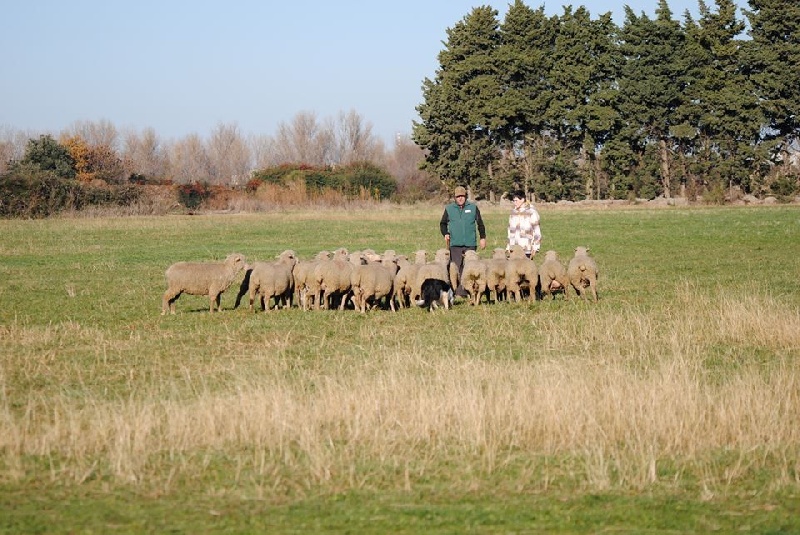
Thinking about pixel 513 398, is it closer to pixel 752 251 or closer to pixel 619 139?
pixel 752 251

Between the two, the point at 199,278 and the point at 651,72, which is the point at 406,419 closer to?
the point at 199,278

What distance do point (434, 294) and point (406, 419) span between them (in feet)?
29.6

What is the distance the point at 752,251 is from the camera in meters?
34.0

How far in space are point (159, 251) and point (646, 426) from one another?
98.6 ft

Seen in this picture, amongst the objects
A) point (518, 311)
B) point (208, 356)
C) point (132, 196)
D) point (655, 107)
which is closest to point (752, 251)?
point (518, 311)

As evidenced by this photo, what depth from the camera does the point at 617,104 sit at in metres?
76.1

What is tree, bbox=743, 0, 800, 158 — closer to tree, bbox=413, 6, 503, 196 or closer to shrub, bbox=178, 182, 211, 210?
tree, bbox=413, 6, 503, 196

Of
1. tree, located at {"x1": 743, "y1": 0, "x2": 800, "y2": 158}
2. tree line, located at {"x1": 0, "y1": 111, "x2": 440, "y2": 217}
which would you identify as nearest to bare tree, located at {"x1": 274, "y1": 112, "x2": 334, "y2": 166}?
tree line, located at {"x1": 0, "y1": 111, "x2": 440, "y2": 217}

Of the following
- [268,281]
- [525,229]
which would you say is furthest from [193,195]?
[268,281]

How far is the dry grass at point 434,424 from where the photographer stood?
901 centimetres

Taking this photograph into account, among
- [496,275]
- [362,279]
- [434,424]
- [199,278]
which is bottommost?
[434,424]

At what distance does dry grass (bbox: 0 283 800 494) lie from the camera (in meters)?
9.01

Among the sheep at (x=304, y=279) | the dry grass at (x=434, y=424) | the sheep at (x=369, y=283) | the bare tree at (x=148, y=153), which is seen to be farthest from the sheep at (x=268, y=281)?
the bare tree at (x=148, y=153)

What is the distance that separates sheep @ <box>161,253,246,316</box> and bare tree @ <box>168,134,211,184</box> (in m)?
127
